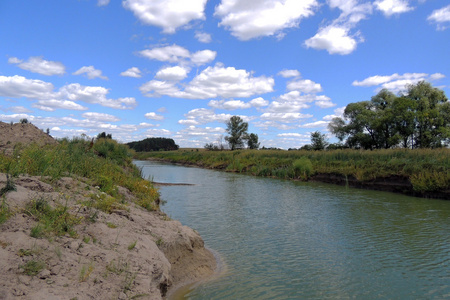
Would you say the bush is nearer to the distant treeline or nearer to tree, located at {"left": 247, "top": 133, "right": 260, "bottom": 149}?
tree, located at {"left": 247, "top": 133, "right": 260, "bottom": 149}

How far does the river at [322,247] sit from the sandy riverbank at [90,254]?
0.76 meters

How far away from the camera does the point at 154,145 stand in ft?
438

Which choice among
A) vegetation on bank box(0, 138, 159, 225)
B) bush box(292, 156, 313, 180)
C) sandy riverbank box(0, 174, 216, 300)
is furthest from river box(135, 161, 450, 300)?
bush box(292, 156, 313, 180)

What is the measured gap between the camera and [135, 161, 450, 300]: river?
583 centimetres

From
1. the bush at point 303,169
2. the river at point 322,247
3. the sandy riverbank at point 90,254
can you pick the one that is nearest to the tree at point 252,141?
the bush at point 303,169

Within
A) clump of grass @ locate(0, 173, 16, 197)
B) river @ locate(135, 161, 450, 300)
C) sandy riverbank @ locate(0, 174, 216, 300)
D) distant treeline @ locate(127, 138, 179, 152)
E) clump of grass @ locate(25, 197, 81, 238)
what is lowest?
river @ locate(135, 161, 450, 300)

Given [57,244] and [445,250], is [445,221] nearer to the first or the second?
[445,250]

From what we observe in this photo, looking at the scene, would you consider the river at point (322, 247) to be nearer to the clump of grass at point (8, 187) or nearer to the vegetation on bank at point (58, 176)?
the vegetation on bank at point (58, 176)

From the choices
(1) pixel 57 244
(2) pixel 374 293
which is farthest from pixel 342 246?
(1) pixel 57 244

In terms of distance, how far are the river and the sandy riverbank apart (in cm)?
76

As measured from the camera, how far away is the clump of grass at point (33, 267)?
3.64m

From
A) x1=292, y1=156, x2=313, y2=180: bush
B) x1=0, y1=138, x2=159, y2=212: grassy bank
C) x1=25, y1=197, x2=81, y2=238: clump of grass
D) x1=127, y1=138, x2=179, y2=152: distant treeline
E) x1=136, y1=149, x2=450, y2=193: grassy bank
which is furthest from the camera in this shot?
x1=127, y1=138, x2=179, y2=152: distant treeline

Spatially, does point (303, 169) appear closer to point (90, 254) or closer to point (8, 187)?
point (90, 254)

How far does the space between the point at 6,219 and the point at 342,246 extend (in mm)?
7457
